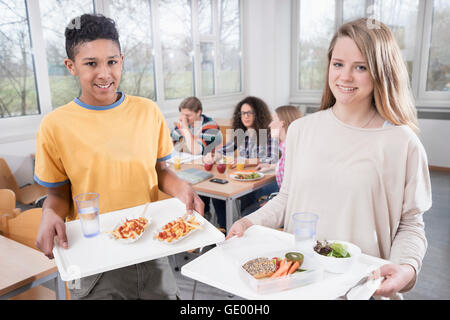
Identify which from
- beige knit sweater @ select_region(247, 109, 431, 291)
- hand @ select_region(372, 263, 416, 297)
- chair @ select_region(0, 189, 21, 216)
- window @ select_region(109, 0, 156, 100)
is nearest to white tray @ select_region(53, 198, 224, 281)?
beige knit sweater @ select_region(247, 109, 431, 291)

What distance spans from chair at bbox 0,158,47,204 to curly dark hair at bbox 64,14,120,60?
234 centimetres

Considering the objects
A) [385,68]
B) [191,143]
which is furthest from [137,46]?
[385,68]

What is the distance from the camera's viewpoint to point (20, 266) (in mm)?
1539

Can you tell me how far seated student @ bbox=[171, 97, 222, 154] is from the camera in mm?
3639

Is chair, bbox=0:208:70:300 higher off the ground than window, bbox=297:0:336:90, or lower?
lower

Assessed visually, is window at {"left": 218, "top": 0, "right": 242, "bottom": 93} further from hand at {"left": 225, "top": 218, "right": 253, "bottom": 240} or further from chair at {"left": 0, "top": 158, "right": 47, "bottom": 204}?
hand at {"left": 225, "top": 218, "right": 253, "bottom": 240}

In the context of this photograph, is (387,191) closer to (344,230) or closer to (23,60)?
(344,230)

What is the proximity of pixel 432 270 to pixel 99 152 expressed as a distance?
2.58 metres

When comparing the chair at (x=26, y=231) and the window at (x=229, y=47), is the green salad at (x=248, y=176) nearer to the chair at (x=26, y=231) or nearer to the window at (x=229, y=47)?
the chair at (x=26, y=231)

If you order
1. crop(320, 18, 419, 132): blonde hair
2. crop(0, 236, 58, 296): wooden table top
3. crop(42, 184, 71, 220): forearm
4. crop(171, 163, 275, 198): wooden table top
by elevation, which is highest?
crop(320, 18, 419, 132): blonde hair

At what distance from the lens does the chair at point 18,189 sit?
3163 millimetres

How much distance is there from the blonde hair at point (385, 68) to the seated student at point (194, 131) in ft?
8.26

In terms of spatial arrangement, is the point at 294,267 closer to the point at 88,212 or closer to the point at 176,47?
the point at 88,212
